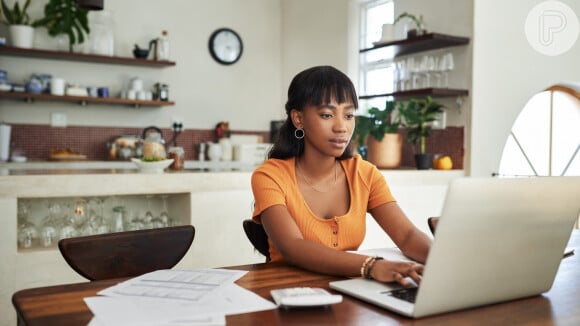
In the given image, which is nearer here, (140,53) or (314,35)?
(140,53)

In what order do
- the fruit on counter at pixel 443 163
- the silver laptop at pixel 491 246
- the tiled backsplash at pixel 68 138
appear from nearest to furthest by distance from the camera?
1. the silver laptop at pixel 491 246
2. the fruit on counter at pixel 443 163
3. the tiled backsplash at pixel 68 138

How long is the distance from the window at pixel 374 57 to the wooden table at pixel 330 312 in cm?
418

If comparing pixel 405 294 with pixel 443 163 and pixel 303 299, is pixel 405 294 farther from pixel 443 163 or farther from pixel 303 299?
pixel 443 163

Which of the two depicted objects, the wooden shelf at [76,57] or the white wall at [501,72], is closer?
the white wall at [501,72]

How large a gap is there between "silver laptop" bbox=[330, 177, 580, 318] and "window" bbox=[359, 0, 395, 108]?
418cm

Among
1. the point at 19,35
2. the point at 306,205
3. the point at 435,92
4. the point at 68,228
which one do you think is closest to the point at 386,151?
the point at 435,92

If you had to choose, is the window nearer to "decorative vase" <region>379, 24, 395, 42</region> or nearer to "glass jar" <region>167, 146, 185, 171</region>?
"decorative vase" <region>379, 24, 395, 42</region>

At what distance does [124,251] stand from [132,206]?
167 cm

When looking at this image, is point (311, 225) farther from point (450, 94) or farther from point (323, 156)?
point (450, 94)

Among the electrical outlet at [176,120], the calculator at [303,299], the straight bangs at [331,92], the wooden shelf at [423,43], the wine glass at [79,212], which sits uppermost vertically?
the wooden shelf at [423,43]

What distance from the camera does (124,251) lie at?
59.0 inches

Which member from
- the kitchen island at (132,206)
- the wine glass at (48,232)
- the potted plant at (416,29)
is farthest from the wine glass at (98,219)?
the potted plant at (416,29)

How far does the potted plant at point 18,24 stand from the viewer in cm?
490

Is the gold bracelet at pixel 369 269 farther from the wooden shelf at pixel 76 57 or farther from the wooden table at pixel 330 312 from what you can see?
the wooden shelf at pixel 76 57
